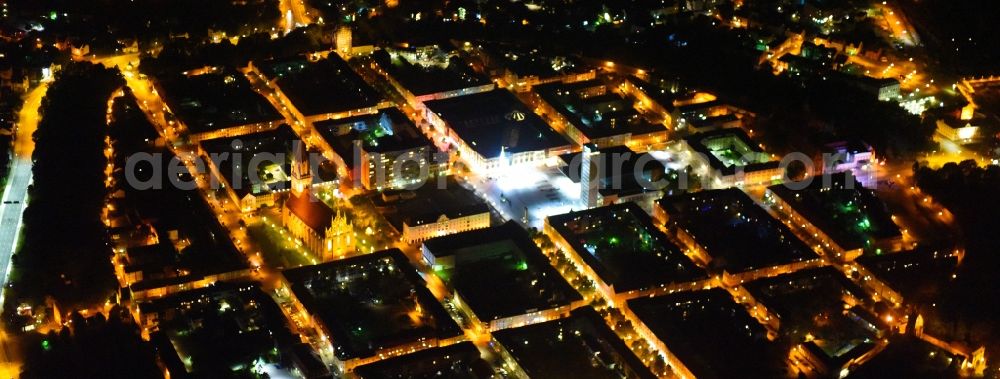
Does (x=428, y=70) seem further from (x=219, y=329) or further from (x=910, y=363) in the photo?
(x=910, y=363)

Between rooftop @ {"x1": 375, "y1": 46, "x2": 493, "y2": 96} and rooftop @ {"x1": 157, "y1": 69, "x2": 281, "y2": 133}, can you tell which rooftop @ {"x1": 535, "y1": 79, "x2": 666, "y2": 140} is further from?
rooftop @ {"x1": 157, "y1": 69, "x2": 281, "y2": 133}

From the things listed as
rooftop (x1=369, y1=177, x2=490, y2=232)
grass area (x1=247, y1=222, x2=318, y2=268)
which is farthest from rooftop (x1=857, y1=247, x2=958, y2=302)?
grass area (x1=247, y1=222, x2=318, y2=268)

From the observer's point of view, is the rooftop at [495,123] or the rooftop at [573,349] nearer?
the rooftop at [573,349]

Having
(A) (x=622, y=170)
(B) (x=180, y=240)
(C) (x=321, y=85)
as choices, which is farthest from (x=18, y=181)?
(A) (x=622, y=170)

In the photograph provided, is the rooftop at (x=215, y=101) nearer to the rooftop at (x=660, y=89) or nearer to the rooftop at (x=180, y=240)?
the rooftop at (x=180, y=240)

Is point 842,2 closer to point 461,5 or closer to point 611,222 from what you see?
point 461,5

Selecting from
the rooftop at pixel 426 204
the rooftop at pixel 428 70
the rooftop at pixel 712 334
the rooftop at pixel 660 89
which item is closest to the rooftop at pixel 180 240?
the rooftop at pixel 426 204
